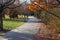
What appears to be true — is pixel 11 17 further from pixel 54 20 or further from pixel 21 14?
pixel 54 20

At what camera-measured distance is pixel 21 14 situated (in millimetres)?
42281

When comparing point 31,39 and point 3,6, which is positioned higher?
point 3,6

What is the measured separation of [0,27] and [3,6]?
16.1 metres

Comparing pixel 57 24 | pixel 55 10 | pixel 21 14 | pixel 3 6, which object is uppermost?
pixel 3 6

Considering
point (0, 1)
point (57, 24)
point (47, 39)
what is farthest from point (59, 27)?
point (0, 1)

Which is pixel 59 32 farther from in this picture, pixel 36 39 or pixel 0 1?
pixel 0 1

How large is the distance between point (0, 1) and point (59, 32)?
A: 11.7 m

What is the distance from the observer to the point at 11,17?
3634 centimetres

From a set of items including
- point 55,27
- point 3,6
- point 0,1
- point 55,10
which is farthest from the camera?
point 55,27

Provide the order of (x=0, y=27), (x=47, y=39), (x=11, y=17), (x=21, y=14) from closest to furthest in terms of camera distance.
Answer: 1. (x=47, y=39)
2. (x=0, y=27)
3. (x=11, y=17)
4. (x=21, y=14)

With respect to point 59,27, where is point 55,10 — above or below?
above

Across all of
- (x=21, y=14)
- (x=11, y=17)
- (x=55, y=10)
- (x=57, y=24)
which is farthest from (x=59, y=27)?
(x=21, y=14)

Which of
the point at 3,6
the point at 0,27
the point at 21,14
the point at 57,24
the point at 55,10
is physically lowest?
the point at 21,14

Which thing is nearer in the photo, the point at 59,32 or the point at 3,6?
the point at 3,6
